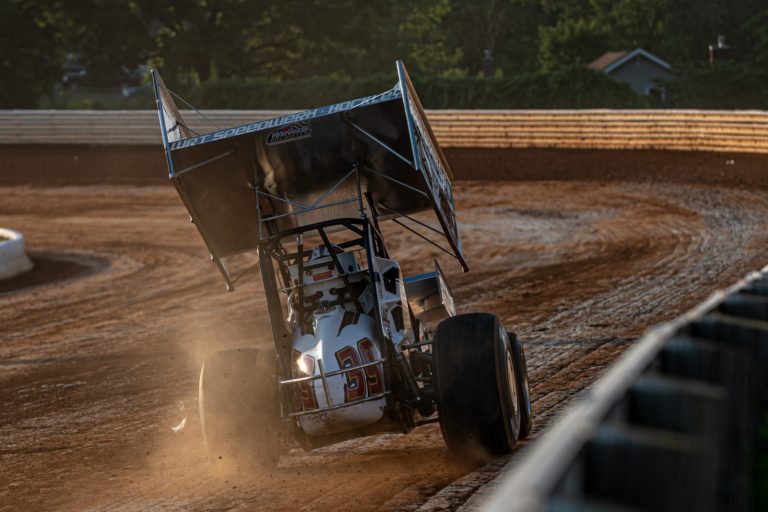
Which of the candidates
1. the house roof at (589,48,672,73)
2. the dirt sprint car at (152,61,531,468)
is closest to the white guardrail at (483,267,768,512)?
the dirt sprint car at (152,61,531,468)

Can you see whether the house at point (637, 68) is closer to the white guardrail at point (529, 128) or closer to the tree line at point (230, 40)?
the tree line at point (230, 40)

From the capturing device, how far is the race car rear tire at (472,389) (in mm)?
7340

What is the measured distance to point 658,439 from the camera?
9.53 feet

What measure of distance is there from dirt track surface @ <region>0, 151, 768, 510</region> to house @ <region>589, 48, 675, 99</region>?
5074cm

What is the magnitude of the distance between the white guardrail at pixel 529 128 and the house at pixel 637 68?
45922 millimetres

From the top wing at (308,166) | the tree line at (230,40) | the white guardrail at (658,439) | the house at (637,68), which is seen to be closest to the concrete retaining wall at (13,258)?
the top wing at (308,166)

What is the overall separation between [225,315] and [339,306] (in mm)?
7225

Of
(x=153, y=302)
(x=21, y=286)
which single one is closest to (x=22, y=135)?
(x=21, y=286)

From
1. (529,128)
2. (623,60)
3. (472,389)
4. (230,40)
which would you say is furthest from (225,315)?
(623,60)

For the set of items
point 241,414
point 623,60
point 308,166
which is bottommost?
point 241,414

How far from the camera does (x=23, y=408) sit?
35.8 ft

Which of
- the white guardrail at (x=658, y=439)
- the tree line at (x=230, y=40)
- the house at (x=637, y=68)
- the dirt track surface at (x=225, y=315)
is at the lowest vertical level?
the dirt track surface at (x=225, y=315)

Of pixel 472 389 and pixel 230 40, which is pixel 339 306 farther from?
pixel 230 40

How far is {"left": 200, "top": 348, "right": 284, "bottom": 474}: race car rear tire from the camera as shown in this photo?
782 centimetres
